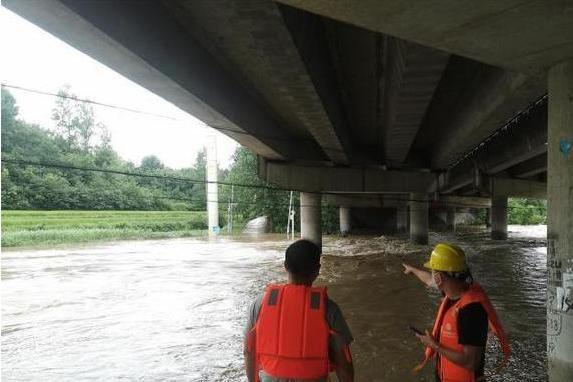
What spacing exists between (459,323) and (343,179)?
56.4 ft

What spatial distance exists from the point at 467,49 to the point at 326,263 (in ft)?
47.2

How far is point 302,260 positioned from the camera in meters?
2.55

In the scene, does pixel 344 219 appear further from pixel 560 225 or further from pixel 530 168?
pixel 560 225

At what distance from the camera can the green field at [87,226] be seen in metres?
39.7

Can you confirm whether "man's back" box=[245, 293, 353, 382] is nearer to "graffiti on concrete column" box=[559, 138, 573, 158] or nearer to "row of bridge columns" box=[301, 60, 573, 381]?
"row of bridge columns" box=[301, 60, 573, 381]

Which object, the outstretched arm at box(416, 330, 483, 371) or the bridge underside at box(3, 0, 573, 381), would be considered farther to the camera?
the bridge underside at box(3, 0, 573, 381)

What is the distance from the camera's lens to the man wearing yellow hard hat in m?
2.67

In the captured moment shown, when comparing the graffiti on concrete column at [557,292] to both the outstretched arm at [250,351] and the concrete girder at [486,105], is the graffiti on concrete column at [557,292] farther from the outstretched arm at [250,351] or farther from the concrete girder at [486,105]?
the outstretched arm at [250,351]

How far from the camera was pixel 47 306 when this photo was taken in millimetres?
11422

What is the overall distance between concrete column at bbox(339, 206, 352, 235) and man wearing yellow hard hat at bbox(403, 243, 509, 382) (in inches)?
1433

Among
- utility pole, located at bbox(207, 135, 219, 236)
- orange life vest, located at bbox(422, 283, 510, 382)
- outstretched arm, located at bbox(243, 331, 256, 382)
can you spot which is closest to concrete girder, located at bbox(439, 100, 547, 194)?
orange life vest, located at bbox(422, 283, 510, 382)

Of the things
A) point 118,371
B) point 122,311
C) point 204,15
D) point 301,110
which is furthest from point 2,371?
point 301,110

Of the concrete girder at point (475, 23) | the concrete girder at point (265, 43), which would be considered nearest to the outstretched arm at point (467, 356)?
the concrete girder at point (475, 23)

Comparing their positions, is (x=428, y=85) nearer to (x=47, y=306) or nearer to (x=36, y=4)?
(x=36, y=4)
